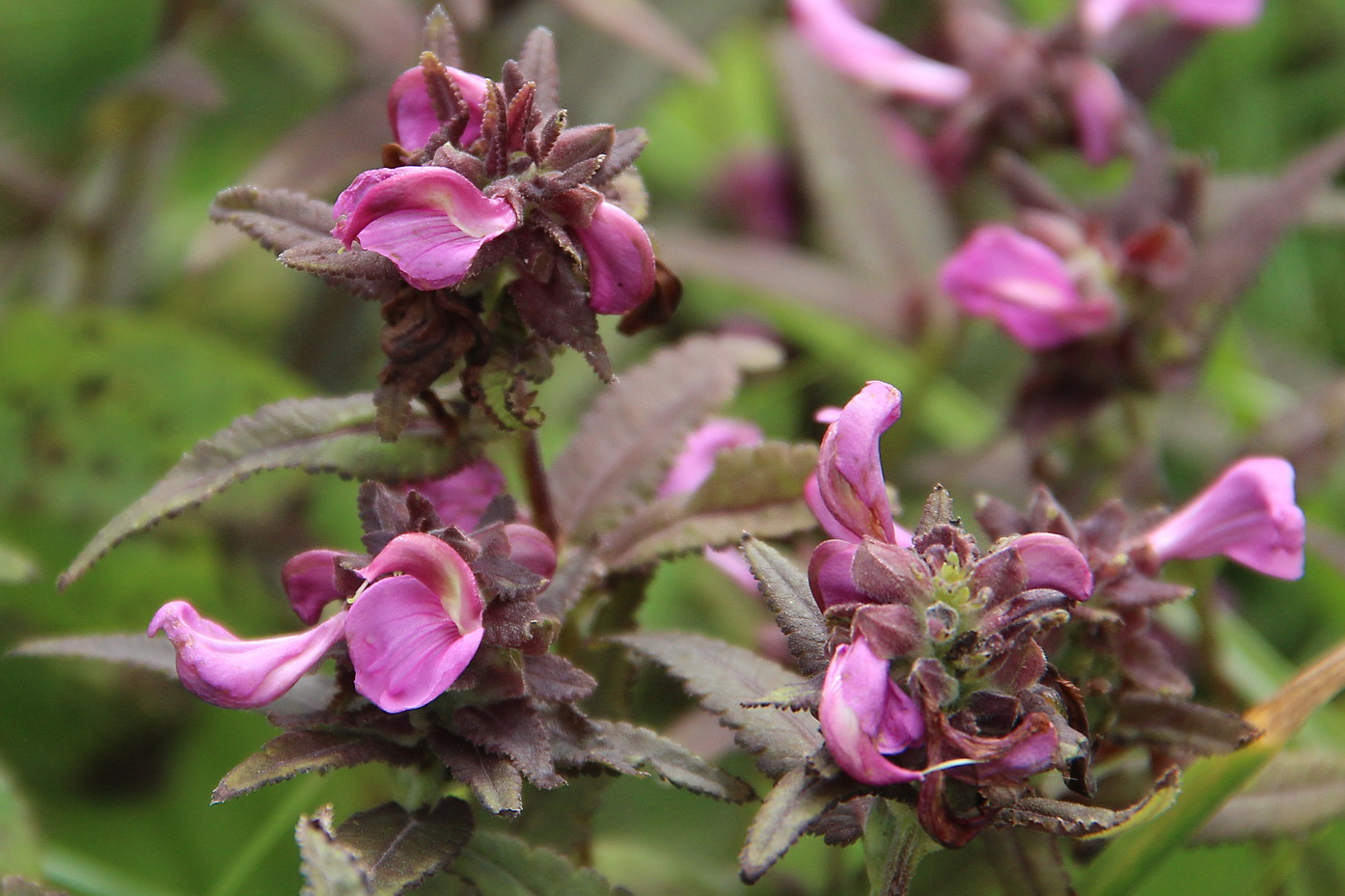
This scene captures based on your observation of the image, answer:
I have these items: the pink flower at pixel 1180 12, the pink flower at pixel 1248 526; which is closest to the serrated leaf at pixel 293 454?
the pink flower at pixel 1248 526

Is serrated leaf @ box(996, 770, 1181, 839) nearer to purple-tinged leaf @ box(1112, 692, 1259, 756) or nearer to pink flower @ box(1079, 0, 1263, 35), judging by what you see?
purple-tinged leaf @ box(1112, 692, 1259, 756)

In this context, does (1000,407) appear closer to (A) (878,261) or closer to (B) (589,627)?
(A) (878,261)

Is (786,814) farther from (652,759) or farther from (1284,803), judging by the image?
(1284,803)

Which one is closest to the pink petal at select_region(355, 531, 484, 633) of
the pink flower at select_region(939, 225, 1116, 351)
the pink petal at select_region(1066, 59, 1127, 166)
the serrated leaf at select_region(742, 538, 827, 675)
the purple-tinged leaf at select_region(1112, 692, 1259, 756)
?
the serrated leaf at select_region(742, 538, 827, 675)

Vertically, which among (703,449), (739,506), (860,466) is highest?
(860,466)

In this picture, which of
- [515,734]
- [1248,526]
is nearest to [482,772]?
[515,734]

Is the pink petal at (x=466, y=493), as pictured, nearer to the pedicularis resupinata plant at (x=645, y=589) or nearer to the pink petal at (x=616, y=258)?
the pedicularis resupinata plant at (x=645, y=589)

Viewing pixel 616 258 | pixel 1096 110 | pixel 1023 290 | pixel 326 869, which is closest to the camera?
pixel 326 869
